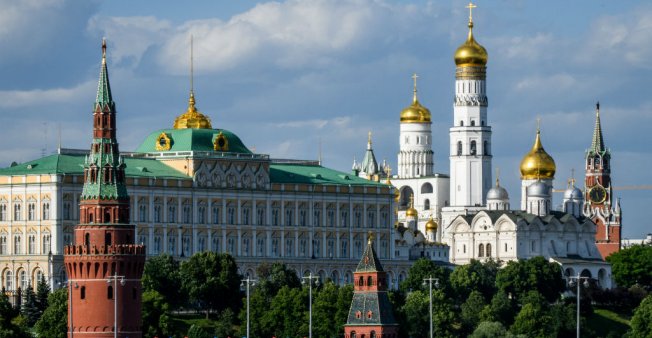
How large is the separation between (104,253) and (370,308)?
1892cm

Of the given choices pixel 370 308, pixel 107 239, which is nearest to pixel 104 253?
pixel 107 239

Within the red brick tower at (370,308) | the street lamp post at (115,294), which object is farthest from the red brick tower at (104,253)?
the red brick tower at (370,308)

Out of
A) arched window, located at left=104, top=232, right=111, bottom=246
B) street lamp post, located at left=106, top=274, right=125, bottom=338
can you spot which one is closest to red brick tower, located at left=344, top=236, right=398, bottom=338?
street lamp post, located at left=106, top=274, right=125, bottom=338

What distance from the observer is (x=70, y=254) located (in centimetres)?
18488

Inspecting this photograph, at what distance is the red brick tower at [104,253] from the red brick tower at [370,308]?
49.9ft

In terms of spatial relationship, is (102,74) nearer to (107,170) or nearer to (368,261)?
(107,170)

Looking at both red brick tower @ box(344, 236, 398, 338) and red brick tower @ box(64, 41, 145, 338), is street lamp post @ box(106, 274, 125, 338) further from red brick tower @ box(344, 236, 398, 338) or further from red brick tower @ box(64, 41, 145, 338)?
red brick tower @ box(344, 236, 398, 338)

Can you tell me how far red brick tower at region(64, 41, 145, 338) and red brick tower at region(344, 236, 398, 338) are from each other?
15213 millimetres

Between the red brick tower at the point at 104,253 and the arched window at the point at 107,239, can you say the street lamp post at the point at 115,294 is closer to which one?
the red brick tower at the point at 104,253

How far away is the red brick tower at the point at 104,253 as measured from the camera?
182 m

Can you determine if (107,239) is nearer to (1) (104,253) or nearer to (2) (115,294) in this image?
(1) (104,253)

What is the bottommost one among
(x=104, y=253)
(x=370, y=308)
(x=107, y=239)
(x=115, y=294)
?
(x=370, y=308)

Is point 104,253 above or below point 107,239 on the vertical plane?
below

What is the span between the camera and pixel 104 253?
604ft
